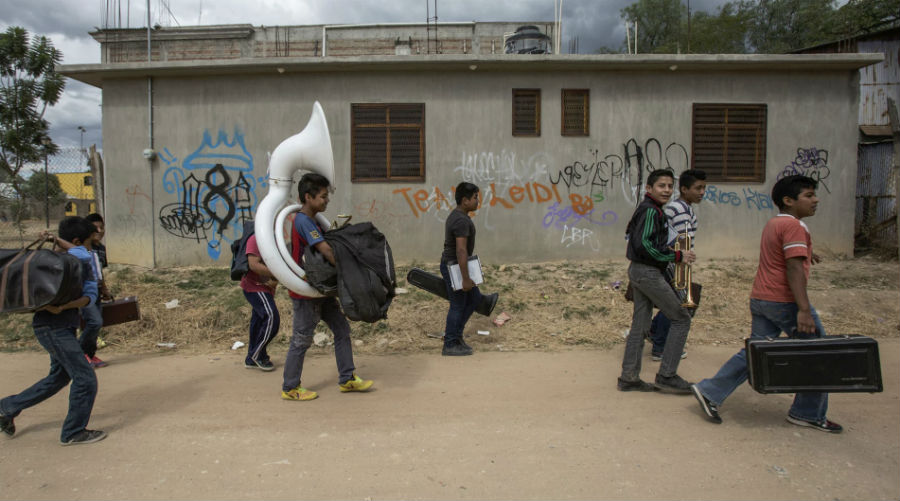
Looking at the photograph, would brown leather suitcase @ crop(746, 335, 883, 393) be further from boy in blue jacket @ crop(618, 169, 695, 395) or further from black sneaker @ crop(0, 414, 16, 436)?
black sneaker @ crop(0, 414, 16, 436)

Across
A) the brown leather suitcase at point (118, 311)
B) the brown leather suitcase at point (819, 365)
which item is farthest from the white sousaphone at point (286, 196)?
the brown leather suitcase at point (819, 365)

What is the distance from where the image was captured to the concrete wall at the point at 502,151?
9312mm

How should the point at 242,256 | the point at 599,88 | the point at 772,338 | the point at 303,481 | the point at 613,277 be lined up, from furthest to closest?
1. the point at 599,88
2. the point at 613,277
3. the point at 242,256
4. the point at 772,338
5. the point at 303,481

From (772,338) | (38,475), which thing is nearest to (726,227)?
(772,338)

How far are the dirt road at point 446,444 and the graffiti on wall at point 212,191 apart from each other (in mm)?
5134

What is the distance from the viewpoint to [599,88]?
9.31 meters

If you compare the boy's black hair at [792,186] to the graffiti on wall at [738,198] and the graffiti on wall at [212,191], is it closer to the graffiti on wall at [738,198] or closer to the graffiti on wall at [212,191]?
the graffiti on wall at [738,198]

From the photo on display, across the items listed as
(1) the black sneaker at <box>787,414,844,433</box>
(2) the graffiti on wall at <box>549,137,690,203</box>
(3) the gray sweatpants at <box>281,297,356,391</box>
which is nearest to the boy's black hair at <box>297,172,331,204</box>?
(3) the gray sweatpants at <box>281,297,356,391</box>

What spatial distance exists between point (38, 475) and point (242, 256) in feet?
6.96

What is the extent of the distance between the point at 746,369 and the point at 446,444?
198 cm

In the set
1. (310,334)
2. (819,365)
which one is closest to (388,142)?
(310,334)

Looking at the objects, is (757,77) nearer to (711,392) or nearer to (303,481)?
(711,392)

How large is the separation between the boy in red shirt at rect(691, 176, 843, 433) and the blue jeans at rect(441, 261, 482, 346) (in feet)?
7.59

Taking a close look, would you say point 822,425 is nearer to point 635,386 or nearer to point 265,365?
point 635,386
